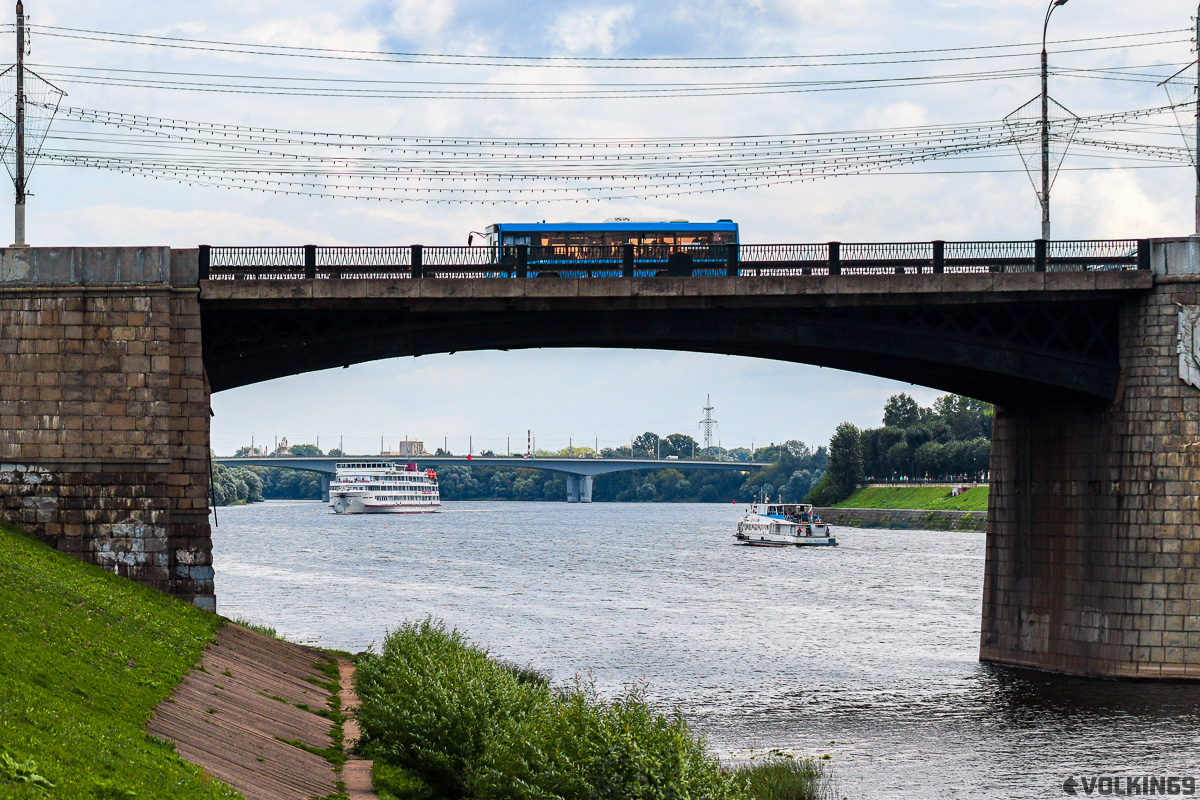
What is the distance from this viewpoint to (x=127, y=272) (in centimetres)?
3353

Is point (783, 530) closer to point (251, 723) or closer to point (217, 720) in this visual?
point (251, 723)

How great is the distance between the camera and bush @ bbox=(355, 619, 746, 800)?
15.8m

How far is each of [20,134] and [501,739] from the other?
80.2 feet

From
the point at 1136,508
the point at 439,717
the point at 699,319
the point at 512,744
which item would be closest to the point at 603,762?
the point at 512,744

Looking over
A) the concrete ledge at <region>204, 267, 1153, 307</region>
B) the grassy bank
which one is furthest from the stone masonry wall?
the grassy bank

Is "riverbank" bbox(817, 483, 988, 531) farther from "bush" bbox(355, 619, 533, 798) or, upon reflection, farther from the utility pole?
"bush" bbox(355, 619, 533, 798)

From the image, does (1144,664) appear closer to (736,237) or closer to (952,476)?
(736,237)

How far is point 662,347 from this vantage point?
38812mm

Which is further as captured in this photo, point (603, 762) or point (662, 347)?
point (662, 347)

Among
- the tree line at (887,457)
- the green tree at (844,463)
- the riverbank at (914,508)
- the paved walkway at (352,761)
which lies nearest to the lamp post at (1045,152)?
the paved walkway at (352,761)

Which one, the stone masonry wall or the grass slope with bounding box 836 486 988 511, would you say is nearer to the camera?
the stone masonry wall

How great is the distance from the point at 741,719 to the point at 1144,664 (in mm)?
11131

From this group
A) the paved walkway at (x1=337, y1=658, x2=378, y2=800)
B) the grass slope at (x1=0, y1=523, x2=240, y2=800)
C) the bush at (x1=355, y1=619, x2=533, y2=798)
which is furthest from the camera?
the bush at (x1=355, y1=619, x2=533, y2=798)

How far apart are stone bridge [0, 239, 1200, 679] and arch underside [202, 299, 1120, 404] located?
0.06 meters
